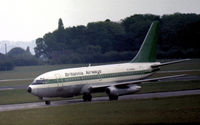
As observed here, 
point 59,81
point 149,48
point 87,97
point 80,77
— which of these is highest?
point 149,48

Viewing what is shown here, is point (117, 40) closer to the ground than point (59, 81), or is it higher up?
higher up

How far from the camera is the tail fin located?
46.6 meters

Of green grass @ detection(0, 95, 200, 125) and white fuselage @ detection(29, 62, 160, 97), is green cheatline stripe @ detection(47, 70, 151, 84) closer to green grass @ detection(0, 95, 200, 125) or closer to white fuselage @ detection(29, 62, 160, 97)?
white fuselage @ detection(29, 62, 160, 97)

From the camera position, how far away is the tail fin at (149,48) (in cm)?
4656

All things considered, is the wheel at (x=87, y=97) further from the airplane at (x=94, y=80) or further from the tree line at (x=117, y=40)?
the tree line at (x=117, y=40)

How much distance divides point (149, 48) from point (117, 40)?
53208 mm

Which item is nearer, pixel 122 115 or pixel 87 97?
pixel 122 115

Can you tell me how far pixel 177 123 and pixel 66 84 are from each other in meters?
19.4

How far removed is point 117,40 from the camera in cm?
9988

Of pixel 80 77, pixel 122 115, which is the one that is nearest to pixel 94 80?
pixel 80 77

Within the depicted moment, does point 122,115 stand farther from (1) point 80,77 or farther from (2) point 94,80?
(2) point 94,80

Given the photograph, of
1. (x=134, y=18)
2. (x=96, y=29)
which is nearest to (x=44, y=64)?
(x=96, y=29)

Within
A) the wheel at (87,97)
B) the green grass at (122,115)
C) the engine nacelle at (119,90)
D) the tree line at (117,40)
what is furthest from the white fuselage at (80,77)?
the tree line at (117,40)

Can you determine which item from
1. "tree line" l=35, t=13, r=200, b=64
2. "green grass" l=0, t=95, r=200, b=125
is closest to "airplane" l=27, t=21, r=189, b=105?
"green grass" l=0, t=95, r=200, b=125
